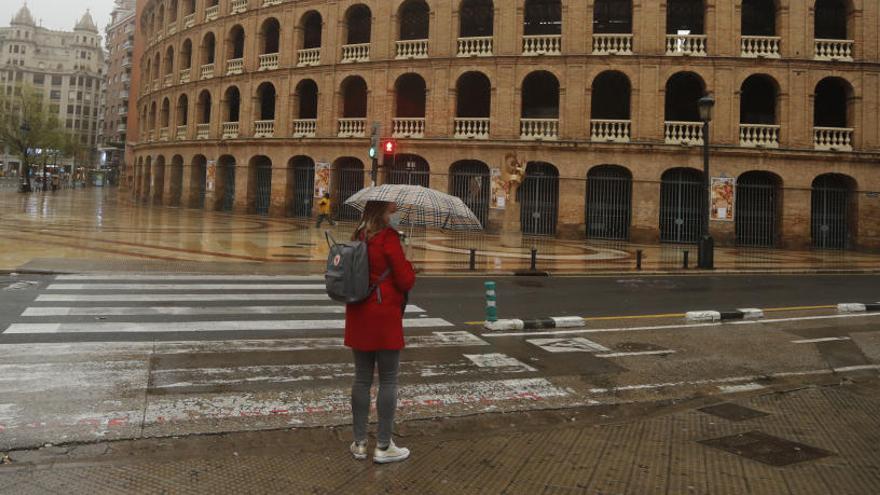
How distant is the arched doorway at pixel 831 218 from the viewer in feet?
90.2

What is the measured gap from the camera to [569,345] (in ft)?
27.0

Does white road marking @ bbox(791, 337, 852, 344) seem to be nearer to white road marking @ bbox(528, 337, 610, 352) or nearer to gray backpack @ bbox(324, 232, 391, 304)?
white road marking @ bbox(528, 337, 610, 352)

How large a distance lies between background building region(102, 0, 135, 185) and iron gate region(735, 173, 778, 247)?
7417 centimetres

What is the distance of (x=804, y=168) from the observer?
26.8 metres

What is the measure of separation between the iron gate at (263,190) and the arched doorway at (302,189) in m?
2.28

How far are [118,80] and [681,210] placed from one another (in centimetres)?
8925

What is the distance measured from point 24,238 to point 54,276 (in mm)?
7786

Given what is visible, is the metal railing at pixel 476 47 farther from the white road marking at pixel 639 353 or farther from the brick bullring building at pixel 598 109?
the white road marking at pixel 639 353

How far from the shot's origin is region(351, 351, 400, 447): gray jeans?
4203 millimetres

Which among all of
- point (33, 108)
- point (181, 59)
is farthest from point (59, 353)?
point (33, 108)

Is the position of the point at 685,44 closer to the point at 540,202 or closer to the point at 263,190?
the point at 540,202

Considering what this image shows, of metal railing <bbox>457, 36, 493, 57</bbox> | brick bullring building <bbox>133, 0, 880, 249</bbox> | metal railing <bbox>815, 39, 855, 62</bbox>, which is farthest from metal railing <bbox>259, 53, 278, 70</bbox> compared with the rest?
metal railing <bbox>815, 39, 855, 62</bbox>

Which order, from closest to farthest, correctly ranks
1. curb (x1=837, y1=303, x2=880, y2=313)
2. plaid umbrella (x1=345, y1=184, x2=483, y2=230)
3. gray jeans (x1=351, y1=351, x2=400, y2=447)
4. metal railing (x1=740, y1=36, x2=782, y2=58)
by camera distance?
gray jeans (x1=351, y1=351, x2=400, y2=447), plaid umbrella (x1=345, y1=184, x2=483, y2=230), curb (x1=837, y1=303, x2=880, y2=313), metal railing (x1=740, y1=36, x2=782, y2=58)

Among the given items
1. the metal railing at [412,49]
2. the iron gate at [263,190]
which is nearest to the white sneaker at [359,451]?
the metal railing at [412,49]
